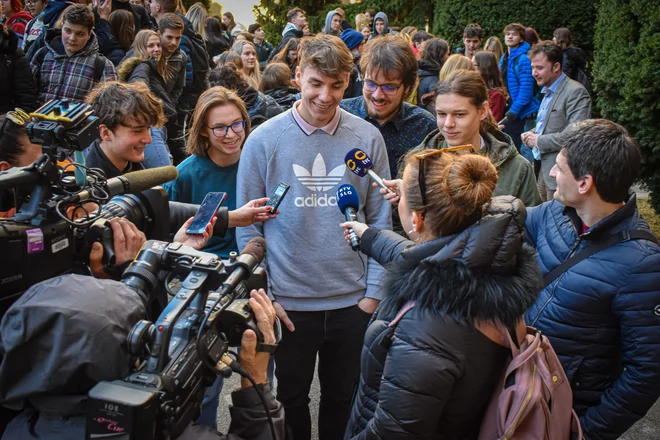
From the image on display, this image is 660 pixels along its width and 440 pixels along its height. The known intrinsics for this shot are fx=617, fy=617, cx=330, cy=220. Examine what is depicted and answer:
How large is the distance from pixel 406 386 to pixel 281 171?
1366 mm

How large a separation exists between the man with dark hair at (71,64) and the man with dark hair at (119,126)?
2.78 meters

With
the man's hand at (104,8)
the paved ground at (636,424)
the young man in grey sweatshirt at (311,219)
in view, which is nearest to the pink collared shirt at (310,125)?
the young man in grey sweatshirt at (311,219)

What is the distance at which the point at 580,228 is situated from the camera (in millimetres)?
2561

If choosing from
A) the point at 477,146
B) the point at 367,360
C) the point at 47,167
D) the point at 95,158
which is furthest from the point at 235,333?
the point at 477,146

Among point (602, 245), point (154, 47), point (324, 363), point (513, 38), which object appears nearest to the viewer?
point (602, 245)

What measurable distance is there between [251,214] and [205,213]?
47cm

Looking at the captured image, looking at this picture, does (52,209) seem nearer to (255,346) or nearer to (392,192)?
(255,346)

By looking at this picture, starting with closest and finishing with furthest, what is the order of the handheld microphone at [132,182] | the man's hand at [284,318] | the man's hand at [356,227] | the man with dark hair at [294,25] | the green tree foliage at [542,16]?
the handheld microphone at [132,182] → the man's hand at [356,227] → the man's hand at [284,318] → the man with dark hair at [294,25] → the green tree foliage at [542,16]

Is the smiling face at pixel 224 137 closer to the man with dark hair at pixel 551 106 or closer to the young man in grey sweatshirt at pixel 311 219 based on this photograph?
the young man in grey sweatshirt at pixel 311 219

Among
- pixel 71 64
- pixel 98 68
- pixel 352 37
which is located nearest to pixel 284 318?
pixel 98 68

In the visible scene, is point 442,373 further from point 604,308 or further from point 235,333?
point 604,308

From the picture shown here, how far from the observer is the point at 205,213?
2305 mm

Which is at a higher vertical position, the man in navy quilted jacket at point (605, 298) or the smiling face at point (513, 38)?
the smiling face at point (513, 38)

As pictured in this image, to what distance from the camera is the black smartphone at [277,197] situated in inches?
107
